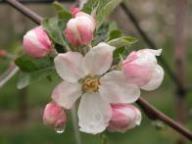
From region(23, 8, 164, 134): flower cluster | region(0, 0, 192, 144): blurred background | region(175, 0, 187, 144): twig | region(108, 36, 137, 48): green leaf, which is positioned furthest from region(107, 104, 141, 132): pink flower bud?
region(0, 0, 192, 144): blurred background

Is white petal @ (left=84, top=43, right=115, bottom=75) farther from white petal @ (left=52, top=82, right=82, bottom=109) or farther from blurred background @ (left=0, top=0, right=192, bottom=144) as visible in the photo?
blurred background @ (left=0, top=0, right=192, bottom=144)

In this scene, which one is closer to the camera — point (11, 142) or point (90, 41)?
point (90, 41)

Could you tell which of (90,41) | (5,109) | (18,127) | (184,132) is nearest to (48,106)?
(90,41)

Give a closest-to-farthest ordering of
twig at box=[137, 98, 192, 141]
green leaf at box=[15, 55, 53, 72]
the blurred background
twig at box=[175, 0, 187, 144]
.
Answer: green leaf at box=[15, 55, 53, 72], twig at box=[137, 98, 192, 141], twig at box=[175, 0, 187, 144], the blurred background

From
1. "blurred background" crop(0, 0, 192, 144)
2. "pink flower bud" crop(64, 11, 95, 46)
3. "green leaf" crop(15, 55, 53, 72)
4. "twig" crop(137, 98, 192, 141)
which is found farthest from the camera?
"blurred background" crop(0, 0, 192, 144)

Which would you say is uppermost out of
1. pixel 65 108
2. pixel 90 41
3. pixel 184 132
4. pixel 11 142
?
pixel 90 41

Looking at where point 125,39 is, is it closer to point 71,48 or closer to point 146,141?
point 71,48
